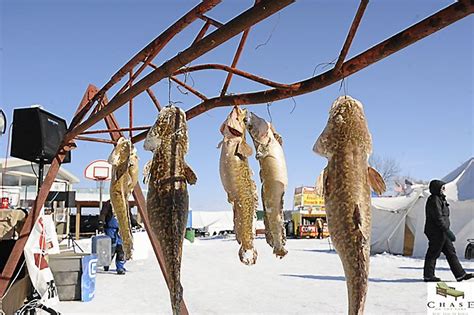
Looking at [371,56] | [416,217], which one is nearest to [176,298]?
[371,56]

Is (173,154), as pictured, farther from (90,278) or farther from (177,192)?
(90,278)

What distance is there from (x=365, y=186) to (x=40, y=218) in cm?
435

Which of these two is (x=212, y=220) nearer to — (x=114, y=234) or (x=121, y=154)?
(x=114, y=234)

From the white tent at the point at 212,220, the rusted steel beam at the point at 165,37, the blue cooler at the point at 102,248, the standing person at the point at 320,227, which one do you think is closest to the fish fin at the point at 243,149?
the rusted steel beam at the point at 165,37

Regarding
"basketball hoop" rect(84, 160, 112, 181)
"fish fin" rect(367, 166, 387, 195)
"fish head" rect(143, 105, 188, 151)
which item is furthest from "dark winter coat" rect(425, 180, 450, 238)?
"fish fin" rect(367, 166, 387, 195)

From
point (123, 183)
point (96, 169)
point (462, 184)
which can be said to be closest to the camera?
point (123, 183)

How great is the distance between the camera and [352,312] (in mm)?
1654

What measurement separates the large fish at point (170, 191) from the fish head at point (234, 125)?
0.67 ft

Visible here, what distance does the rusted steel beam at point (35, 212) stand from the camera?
477 cm

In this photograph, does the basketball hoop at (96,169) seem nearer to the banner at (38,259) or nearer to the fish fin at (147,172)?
the banner at (38,259)

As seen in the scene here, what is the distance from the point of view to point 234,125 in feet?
8.17

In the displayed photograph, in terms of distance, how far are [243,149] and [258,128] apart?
0.14m

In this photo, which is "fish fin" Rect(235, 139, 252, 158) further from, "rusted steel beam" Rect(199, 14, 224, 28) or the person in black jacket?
the person in black jacket

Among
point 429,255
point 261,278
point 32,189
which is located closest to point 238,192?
point 429,255
